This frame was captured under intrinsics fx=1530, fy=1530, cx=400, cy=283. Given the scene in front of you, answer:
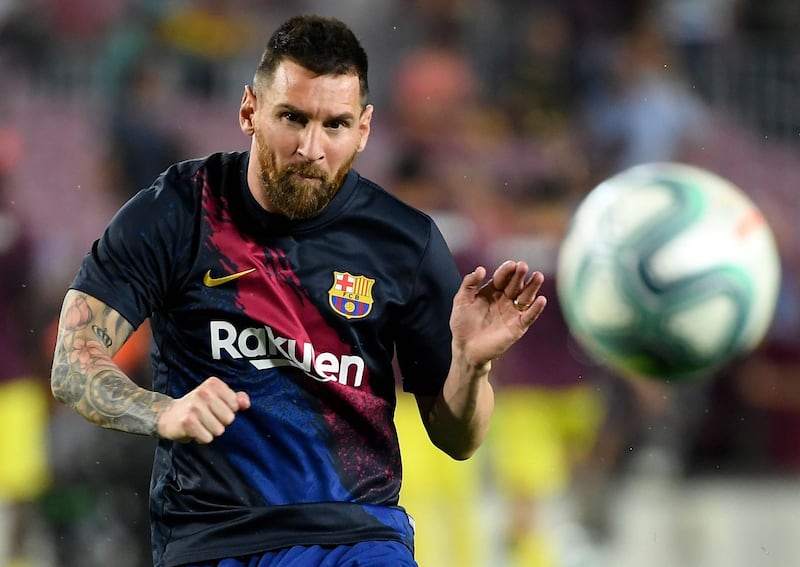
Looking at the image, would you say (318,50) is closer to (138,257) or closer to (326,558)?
(138,257)

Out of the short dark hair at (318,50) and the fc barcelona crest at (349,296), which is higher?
the short dark hair at (318,50)

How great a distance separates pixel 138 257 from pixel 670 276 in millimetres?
2264

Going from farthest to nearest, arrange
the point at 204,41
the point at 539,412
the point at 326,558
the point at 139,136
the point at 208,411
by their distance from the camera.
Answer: the point at 204,41, the point at 139,136, the point at 539,412, the point at 326,558, the point at 208,411

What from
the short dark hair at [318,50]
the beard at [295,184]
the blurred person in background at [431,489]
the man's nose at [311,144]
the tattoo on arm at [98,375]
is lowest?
the blurred person in background at [431,489]

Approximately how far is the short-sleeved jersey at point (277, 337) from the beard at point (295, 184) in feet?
0.22

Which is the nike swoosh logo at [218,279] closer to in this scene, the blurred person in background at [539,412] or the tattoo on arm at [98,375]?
the tattoo on arm at [98,375]

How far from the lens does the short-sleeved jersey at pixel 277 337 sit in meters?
3.65

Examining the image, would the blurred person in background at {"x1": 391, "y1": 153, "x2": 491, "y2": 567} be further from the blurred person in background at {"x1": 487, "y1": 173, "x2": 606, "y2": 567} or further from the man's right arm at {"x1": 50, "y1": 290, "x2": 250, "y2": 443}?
the man's right arm at {"x1": 50, "y1": 290, "x2": 250, "y2": 443}

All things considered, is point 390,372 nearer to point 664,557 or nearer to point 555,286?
point 555,286

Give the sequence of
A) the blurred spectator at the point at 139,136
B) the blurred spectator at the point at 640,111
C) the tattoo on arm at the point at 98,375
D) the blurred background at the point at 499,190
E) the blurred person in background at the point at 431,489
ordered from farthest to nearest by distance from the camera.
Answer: the blurred spectator at the point at 640,111, the blurred spectator at the point at 139,136, the blurred background at the point at 499,190, the blurred person in background at the point at 431,489, the tattoo on arm at the point at 98,375

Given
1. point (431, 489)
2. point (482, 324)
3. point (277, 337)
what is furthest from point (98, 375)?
point (431, 489)

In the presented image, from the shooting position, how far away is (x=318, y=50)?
12.1 feet

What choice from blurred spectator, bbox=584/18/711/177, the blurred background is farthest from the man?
blurred spectator, bbox=584/18/711/177

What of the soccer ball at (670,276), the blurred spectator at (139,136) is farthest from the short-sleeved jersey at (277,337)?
the blurred spectator at (139,136)
